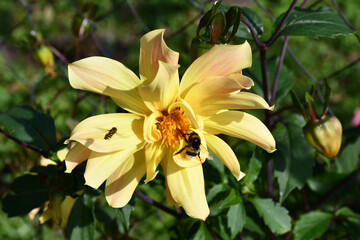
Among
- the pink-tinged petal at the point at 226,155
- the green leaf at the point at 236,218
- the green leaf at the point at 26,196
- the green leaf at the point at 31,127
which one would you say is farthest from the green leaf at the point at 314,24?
the green leaf at the point at 26,196

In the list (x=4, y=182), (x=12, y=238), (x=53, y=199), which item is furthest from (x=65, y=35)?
(x=53, y=199)

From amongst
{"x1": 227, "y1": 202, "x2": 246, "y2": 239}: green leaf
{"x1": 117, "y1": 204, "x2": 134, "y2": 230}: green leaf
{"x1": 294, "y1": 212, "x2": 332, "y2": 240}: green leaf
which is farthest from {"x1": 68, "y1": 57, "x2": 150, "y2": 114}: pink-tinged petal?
{"x1": 294, "y1": 212, "x2": 332, "y2": 240}: green leaf

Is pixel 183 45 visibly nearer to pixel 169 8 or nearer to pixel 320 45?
pixel 169 8

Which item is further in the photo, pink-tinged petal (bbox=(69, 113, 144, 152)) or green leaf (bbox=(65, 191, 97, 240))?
green leaf (bbox=(65, 191, 97, 240))

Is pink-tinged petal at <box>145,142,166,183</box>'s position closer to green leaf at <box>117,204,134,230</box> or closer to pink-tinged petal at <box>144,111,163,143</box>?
pink-tinged petal at <box>144,111,163,143</box>

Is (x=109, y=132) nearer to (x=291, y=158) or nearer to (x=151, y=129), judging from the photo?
(x=151, y=129)

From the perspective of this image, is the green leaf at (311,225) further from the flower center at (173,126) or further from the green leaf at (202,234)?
the flower center at (173,126)
